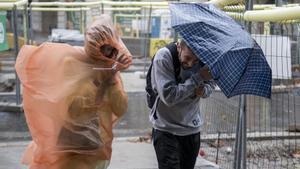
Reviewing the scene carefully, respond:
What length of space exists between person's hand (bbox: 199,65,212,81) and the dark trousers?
587 mm

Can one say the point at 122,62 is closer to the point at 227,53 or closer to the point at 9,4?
the point at 227,53

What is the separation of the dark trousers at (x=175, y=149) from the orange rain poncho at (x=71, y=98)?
37cm

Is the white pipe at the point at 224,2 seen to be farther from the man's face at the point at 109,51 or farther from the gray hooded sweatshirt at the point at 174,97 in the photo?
the man's face at the point at 109,51

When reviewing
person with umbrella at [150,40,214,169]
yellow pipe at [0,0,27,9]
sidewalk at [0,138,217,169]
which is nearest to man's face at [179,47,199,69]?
person with umbrella at [150,40,214,169]

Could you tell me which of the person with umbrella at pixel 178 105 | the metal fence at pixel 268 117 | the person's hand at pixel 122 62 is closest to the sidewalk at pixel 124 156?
the metal fence at pixel 268 117

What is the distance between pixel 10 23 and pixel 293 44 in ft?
23.8

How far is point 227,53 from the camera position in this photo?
3.54 m

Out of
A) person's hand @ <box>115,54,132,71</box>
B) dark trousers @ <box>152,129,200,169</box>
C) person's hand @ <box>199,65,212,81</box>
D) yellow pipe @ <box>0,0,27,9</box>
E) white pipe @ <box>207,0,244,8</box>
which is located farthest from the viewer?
yellow pipe @ <box>0,0,27,9</box>

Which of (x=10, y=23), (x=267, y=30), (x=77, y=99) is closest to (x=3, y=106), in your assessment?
(x=10, y=23)

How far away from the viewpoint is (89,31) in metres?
3.88

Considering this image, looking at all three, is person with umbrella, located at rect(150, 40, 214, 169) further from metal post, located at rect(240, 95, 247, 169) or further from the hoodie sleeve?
metal post, located at rect(240, 95, 247, 169)

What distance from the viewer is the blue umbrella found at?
354cm

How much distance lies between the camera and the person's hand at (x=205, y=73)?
366 cm

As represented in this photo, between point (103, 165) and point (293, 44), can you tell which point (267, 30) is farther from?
point (103, 165)
